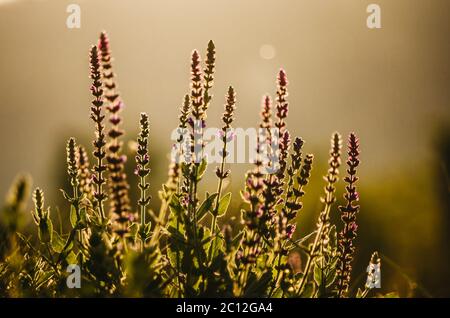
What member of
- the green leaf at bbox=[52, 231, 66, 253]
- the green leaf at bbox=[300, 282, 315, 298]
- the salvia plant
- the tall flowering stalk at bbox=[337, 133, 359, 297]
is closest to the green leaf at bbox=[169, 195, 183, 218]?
the salvia plant

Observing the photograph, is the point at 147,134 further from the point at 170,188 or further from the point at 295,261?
the point at 295,261

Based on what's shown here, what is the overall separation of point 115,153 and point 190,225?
727 mm

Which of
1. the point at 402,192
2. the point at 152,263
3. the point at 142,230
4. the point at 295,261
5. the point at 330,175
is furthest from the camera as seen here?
the point at 402,192

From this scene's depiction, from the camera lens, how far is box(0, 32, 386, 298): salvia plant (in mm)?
3383

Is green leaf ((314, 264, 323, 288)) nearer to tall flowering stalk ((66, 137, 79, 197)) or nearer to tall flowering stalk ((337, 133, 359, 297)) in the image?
tall flowering stalk ((337, 133, 359, 297))

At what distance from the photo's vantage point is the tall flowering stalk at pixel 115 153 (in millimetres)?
3195

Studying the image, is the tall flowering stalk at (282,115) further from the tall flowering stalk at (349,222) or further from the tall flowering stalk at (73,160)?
the tall flowering stalk at (73,160)

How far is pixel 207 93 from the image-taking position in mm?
3977

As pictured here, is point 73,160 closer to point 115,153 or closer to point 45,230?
point 45,230

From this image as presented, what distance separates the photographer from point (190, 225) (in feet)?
12.0

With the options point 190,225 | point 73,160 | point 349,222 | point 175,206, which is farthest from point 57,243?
point 349,222

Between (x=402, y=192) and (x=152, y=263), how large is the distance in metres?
10.7

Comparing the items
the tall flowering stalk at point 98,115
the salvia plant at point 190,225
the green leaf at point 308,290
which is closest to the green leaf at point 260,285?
the salvia plant at point 190,225
